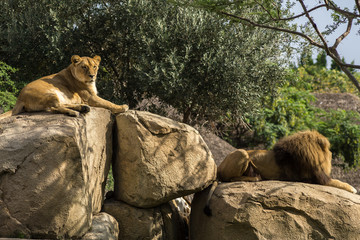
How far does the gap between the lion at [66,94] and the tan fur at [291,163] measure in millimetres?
2181

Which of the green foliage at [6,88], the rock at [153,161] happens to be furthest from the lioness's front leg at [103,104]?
the green foliage at [6,88]

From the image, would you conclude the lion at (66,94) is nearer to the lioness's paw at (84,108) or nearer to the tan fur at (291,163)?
the lioness's paw at (84,108)

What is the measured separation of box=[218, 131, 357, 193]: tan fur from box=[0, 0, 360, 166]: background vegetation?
300 centimetres

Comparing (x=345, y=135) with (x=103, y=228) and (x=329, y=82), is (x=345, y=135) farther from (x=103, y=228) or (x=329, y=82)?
(x=329, y=82)

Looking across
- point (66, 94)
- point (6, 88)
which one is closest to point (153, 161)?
point (66, 94)

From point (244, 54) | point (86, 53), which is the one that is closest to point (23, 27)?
point (86, 53)

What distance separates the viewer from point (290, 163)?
7059 mm

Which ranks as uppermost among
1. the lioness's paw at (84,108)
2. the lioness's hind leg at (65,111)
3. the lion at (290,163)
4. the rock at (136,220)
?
the lioness's paw at (84,108)

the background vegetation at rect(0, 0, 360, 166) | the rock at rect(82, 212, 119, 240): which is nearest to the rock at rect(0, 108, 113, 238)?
the rock at rect(82, 212, 119, 240)

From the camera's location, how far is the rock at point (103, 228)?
5.56 meters

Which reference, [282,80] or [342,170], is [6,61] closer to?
[282,80]

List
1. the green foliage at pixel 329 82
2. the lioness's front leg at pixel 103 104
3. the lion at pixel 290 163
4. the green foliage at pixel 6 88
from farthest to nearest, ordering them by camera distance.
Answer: the green foliage at pixel 329 82 < the green foliage at pixel 6 88 < the lion at pixel 290 163 < the lioness's front leg at pixel 103 104

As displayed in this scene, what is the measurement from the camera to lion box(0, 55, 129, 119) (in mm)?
6023

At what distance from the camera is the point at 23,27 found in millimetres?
10727
